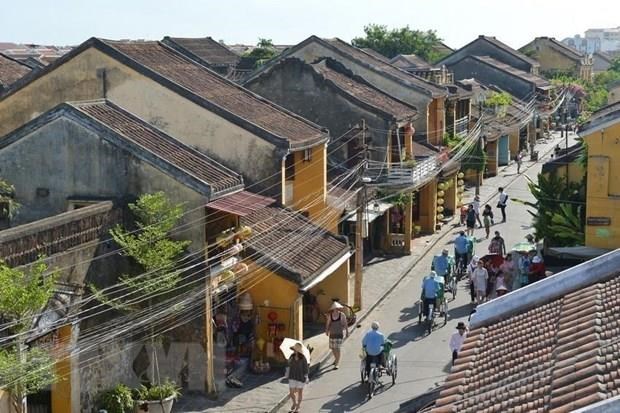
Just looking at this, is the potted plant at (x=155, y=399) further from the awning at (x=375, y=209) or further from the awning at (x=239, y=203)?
the awning at (x=375, y=209)

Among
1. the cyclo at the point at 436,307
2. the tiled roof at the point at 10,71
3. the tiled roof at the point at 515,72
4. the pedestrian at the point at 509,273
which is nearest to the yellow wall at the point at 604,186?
the pedestrian at the point at 509,273

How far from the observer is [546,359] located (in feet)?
34.3

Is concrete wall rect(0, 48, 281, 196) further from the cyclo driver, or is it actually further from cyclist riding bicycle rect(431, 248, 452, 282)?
the cyclo driver

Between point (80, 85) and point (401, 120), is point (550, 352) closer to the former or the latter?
point (80, 85)

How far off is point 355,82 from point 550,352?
2629cm

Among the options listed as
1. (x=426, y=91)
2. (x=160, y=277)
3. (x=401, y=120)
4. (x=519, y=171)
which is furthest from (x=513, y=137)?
(x=160, y=277)

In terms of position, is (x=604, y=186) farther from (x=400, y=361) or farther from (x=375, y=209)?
(x=375, y=209)

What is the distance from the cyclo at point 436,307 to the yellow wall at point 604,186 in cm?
387

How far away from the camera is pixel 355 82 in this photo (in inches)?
1425

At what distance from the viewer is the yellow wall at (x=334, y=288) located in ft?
86.3

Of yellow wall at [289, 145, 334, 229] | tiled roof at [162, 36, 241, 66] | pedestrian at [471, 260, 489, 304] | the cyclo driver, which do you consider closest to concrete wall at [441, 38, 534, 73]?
tiled roof at [162, 36, 241, 66]

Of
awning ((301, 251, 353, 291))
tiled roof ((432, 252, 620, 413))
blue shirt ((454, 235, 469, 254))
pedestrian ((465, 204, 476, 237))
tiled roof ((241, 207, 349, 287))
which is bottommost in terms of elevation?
pedestrian ((465, 204, 476, 237))

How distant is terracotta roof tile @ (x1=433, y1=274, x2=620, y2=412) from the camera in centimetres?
916

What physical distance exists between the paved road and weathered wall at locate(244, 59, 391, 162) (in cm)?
522
